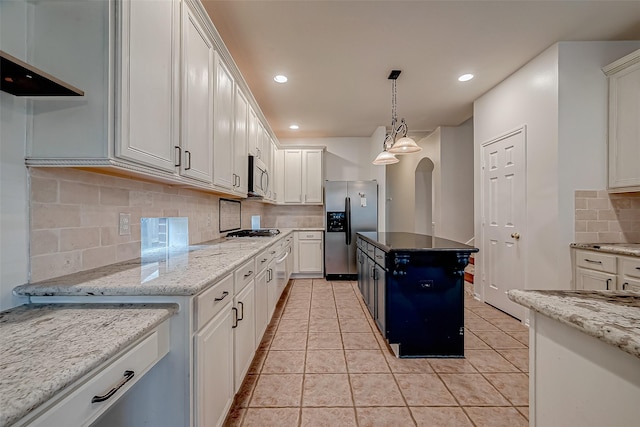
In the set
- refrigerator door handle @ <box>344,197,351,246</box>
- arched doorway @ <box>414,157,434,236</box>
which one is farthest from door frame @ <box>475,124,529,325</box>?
arched doorway @ <box>414,157,434,236</box>

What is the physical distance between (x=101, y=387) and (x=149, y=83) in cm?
120

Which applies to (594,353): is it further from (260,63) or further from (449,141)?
(449,141)

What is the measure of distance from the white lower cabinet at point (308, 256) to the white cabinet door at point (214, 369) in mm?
3370

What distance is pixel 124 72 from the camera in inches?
41.8

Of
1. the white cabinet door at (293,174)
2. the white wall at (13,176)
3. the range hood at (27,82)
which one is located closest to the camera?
the range hood at (27,82)

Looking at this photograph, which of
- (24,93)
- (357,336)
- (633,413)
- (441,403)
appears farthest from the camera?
(357,336)

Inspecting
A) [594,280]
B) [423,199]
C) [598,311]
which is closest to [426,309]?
[594,280]

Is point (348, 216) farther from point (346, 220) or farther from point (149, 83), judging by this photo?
point (149, 83)

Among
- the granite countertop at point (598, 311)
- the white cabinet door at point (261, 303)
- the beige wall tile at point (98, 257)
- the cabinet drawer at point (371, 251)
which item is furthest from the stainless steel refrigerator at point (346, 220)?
the granite countertop at point (598, 311)

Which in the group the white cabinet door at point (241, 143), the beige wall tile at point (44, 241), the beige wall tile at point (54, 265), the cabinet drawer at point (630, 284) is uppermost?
the white cabinet door at point (241, 143)

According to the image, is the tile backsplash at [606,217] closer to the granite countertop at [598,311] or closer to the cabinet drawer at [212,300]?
the granite countertop at [598,311]

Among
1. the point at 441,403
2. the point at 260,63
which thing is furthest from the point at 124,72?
the point at 441,403

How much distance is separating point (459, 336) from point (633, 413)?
1767 millimetres

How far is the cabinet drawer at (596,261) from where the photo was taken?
2.18 meters
